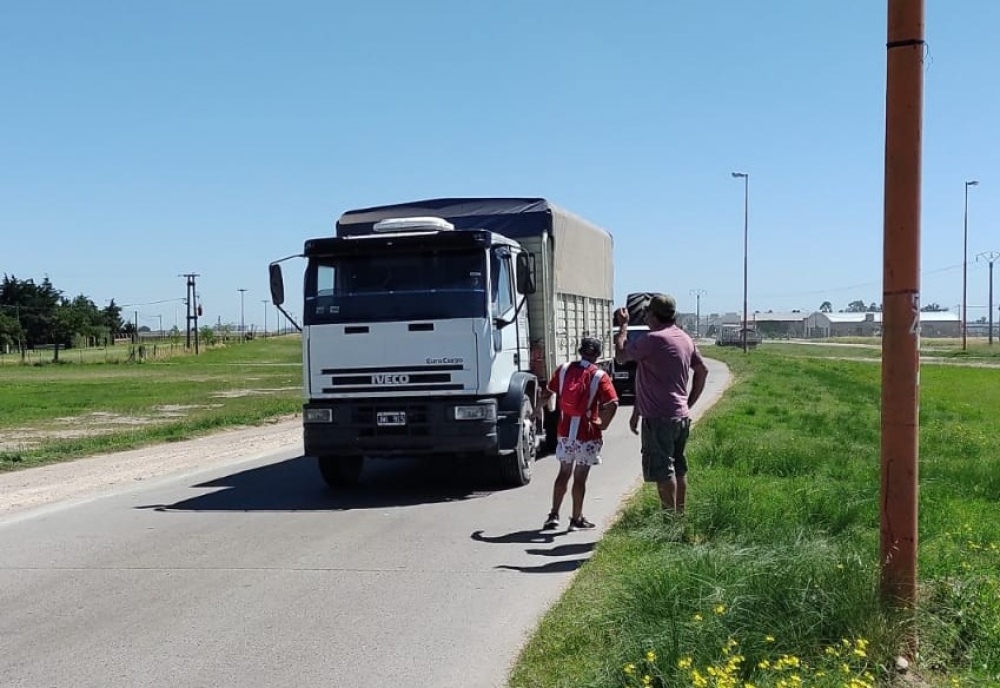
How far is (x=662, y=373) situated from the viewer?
812 cm

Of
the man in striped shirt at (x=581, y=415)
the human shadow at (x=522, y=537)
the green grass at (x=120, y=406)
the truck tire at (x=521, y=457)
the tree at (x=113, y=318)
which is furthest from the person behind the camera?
the tree at (x=113, y=318)

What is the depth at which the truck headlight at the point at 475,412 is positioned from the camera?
1109cm

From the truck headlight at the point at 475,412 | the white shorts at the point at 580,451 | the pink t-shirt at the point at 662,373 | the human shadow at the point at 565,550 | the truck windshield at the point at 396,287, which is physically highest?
the truck windshield at the point at 396,287

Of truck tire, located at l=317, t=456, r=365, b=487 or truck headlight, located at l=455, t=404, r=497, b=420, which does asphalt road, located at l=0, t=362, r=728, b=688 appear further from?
truck headlight, located at l=455, t=404, r=497, b=420

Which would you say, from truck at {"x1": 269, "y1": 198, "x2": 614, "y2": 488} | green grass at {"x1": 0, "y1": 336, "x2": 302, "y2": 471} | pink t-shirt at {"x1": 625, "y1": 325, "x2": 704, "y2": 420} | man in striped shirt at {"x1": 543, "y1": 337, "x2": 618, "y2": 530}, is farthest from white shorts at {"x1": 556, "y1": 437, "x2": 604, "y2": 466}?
green grass at {"x1": 0, "y1": 336, "x2": 302, "y2": 471}

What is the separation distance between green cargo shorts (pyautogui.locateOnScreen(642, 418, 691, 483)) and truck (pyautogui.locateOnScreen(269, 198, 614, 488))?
9.15 feet

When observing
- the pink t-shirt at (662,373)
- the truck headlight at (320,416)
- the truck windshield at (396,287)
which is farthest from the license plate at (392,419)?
the pink t-shirt at (662,373)

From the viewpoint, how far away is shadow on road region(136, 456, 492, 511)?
443 inches

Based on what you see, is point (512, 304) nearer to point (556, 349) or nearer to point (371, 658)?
point (556, 349)

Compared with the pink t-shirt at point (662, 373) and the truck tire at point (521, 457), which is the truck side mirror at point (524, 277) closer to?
the truck tire at point (521, 457)

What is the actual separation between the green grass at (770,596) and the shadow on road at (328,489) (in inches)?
112

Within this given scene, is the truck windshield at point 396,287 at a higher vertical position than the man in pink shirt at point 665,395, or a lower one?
higher

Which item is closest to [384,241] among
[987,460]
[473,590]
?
[473,590]

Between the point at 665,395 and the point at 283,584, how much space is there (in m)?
3.21
